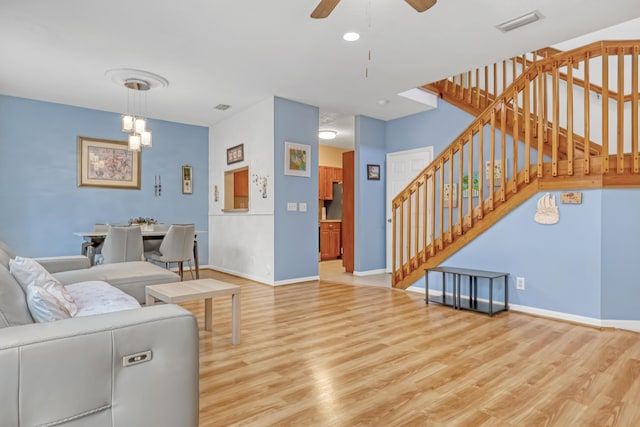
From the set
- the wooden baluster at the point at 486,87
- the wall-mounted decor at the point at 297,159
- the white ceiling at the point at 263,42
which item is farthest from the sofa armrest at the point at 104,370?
the wooden baluster at the point at 486,87

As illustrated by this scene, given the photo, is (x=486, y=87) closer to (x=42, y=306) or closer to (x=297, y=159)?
(x=297, y=159)

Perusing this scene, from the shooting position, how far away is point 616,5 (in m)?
3.04

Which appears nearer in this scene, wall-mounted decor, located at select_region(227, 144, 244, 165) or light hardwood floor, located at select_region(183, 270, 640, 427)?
light hardwood floor, located at select_region(183, 270, 640, 427)

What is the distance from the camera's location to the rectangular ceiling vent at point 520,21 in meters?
3.20

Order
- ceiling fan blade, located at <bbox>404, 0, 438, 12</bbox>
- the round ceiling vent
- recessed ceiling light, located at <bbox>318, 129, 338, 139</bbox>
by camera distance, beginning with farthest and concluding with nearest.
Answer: recessed ceiling light, located at <bbox>318, 129, 338, 139</bbox> → the round ceiling vent → ceiling fan blade, located at <bbox>404, 0, 438, 12</bbox>

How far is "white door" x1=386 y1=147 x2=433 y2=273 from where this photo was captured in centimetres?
613

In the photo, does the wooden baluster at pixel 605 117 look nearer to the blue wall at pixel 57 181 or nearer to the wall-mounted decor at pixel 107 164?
the blue wall at pixel 57 181

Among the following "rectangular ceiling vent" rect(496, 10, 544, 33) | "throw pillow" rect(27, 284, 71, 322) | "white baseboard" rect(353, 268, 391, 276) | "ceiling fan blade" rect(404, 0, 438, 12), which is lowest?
"white baseboard" rect(353, 268, 391, 276)

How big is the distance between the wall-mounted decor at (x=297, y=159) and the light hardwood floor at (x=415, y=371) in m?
2.41

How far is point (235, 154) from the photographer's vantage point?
20.8ft

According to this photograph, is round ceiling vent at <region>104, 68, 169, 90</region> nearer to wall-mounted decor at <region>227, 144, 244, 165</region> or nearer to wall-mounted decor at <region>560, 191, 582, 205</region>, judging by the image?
wall-mounted decor at <region>227, 144, 244, 165</region>

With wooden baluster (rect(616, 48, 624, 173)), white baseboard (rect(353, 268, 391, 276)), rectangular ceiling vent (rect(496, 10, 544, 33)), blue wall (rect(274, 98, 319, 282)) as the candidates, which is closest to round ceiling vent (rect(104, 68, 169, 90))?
blue wall (rect(274, 98, 319, 282))

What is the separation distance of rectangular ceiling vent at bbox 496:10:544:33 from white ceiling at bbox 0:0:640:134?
7 centimetres

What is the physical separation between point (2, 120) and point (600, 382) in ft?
24.4
